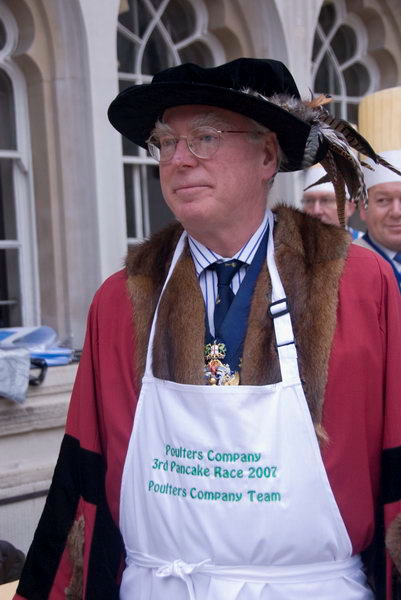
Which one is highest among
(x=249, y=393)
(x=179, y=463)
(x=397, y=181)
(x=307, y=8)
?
(x=307, y=8)

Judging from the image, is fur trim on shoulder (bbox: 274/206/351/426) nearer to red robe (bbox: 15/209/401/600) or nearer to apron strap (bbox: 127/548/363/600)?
red robe (bbox: 15/209/401/600)

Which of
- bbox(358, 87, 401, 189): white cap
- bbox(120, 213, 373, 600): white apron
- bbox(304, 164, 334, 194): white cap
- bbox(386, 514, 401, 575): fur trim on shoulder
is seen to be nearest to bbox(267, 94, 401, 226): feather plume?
bbox(120, 213, 373, 600): white apron

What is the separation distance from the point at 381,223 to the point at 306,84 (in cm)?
224

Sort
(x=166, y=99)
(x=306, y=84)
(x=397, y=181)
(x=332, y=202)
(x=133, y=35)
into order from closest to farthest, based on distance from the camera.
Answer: (x=166, y=99)
(x=397, y=181)
(x=332, y=202)
(x=133, y=35)
(x=306, y=84)

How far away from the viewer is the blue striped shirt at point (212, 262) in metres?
1.77

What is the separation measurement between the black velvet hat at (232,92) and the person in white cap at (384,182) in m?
1.72

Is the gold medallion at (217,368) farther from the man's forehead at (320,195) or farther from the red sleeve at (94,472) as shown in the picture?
the man's forehead at (320,195)

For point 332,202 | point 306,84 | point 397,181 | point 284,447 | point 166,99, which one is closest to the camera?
point 284,447

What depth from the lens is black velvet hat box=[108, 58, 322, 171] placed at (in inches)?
64.3

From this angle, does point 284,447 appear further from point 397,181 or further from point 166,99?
point 397,181

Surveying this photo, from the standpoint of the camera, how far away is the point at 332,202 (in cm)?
440

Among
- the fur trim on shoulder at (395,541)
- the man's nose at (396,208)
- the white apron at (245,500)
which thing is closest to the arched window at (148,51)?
the man's nose at (396,208)

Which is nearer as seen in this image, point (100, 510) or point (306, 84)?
point (100, 510)

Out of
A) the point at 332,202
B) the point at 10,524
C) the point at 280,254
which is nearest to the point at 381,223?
the point at 332,202
